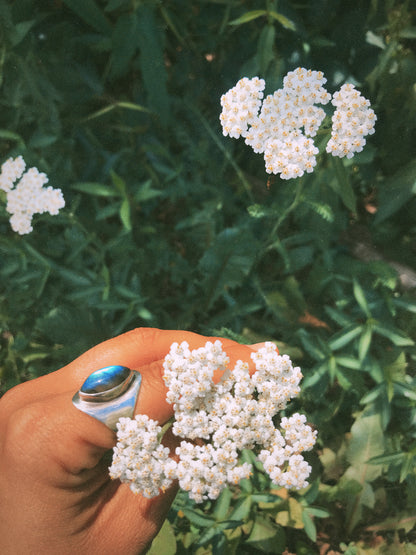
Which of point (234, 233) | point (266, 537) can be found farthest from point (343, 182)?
point (266, 537)

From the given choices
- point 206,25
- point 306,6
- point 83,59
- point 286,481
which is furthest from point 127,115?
point 286,481

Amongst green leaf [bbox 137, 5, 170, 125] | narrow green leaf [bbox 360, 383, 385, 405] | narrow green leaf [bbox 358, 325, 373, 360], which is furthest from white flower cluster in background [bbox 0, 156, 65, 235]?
narrow green leaf [bbox 360, 383, 385, 405]

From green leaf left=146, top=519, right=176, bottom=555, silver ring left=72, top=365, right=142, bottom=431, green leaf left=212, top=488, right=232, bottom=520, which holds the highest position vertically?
silver ring left=72, top=365, right=142, bottom=431

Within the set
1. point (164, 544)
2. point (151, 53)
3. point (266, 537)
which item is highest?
point (151, 53)

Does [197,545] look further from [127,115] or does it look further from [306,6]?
[306,6]

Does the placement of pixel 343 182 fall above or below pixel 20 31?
below

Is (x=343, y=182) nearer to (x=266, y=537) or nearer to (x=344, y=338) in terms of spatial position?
(x=344, y=338)

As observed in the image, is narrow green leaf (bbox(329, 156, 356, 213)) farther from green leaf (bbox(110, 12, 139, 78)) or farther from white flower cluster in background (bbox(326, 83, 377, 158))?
green leaf (bbox(110, 12, 139, 78))

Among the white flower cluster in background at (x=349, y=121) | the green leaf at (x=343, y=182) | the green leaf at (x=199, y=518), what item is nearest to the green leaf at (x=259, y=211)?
the green leaf at (x=343, y=182)

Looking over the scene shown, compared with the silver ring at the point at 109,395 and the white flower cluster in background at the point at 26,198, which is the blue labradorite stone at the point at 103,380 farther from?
the white flower cluster in background at the point at 26,198
